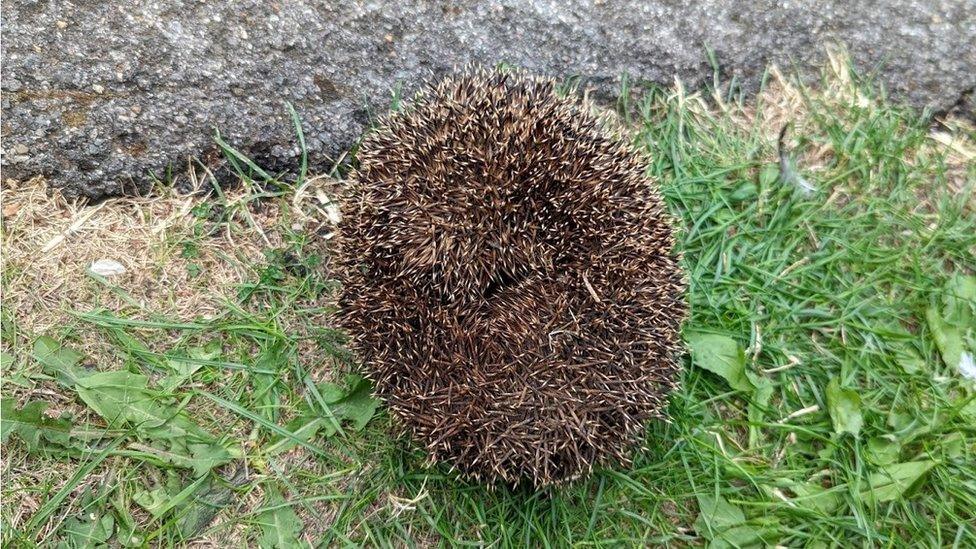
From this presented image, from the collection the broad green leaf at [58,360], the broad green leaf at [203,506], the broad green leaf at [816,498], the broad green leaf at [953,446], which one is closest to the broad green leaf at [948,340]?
the broad green leaf at [953,446]

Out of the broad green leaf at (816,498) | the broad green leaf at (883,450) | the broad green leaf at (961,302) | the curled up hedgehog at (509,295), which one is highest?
the curled up hedgehog at (509,295)

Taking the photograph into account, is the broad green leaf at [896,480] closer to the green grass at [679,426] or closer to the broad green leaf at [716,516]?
the green grass at [679,426]

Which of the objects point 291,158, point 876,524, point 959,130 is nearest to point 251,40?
point 291,158

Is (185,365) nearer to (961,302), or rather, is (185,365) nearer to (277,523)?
(277,523)

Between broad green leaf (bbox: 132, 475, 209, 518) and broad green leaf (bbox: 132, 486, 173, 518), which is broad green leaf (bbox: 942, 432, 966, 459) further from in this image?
broad green leaf (bbox: 132, 486, 173, 518)

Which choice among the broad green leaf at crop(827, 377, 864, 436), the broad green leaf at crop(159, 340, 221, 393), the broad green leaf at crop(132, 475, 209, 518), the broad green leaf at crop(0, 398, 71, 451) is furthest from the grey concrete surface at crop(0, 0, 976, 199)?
the broad green leaf at crop(827, 377, 864, 436)

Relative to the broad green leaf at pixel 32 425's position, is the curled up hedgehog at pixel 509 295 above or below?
above

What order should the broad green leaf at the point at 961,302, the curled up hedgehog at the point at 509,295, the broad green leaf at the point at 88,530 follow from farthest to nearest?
the broad green leaf at the point at 961,302 → the broad green leaf at the point at 88,530 → the curled up hedgehog at the point at 509,295
